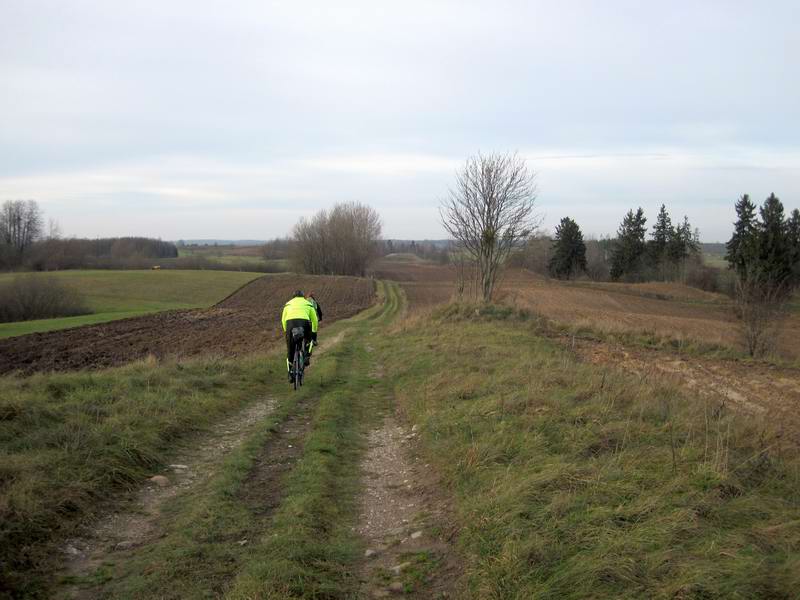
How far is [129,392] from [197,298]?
55.4 m

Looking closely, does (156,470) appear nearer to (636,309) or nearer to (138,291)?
(636,309)

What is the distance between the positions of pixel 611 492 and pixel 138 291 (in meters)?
67.0

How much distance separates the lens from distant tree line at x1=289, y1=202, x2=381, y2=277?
93.8m

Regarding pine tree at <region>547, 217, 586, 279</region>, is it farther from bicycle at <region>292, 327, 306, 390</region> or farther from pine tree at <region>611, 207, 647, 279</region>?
bicycle at <region>292, 327, 306, 390</region>

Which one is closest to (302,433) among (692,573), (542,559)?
(542,559)

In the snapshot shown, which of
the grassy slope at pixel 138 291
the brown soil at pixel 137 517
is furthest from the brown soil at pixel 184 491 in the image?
the grassy slope at pixel 138 291

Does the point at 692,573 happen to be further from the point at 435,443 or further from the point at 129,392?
the point at 129,392

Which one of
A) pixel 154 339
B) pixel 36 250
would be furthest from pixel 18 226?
pixel 154 339

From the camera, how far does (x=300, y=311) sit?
443 inches

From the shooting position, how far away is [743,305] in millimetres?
22109

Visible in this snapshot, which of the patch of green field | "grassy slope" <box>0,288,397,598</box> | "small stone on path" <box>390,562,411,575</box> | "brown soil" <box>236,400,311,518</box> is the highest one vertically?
the patch of green field

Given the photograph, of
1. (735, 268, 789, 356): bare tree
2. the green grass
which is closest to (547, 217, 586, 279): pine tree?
(735, 268, 789, 356): bare tree

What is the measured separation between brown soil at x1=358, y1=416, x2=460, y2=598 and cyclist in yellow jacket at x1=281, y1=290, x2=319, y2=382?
4.27 m

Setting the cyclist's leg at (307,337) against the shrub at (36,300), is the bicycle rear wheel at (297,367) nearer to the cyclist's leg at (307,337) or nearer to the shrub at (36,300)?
the cyclist's leg at (307,337)
